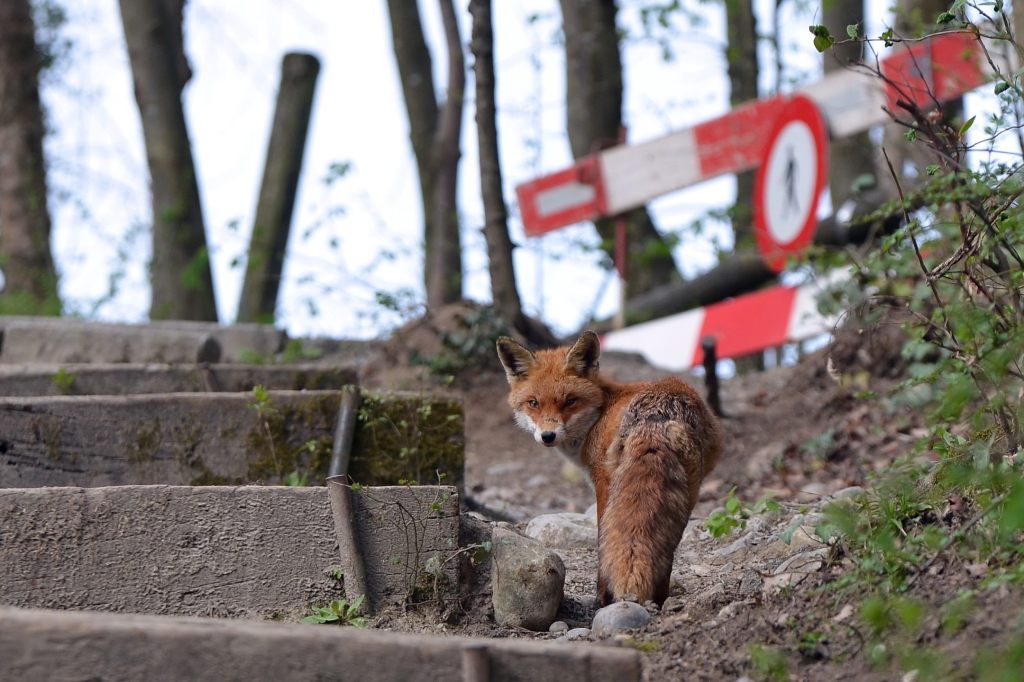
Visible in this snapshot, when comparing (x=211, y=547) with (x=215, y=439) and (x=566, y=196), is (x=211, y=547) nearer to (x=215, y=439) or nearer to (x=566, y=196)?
(x=215, y=439)

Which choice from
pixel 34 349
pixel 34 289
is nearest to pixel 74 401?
pixel 34 349

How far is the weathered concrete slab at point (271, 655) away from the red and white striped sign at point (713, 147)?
16.8ft

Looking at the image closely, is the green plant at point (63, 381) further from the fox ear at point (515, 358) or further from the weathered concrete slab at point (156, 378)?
the fox ear at point (515, 358)

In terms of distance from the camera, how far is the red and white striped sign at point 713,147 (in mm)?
7680

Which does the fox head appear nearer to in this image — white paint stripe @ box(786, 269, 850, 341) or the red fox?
the red fox

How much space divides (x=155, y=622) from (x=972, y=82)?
254 inches

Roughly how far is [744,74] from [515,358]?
11355 mm

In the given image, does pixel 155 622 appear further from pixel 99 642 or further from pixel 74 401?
pixel 74 401

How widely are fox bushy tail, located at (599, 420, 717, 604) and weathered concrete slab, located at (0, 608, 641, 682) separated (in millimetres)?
917

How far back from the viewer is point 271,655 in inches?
114

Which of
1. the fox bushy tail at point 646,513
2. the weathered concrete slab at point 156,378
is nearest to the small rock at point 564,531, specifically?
the fox bushy tail at point 646,513

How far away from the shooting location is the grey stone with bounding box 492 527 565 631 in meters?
3.97

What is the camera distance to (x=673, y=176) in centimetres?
935

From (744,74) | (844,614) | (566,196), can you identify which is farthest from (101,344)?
(744,74)
